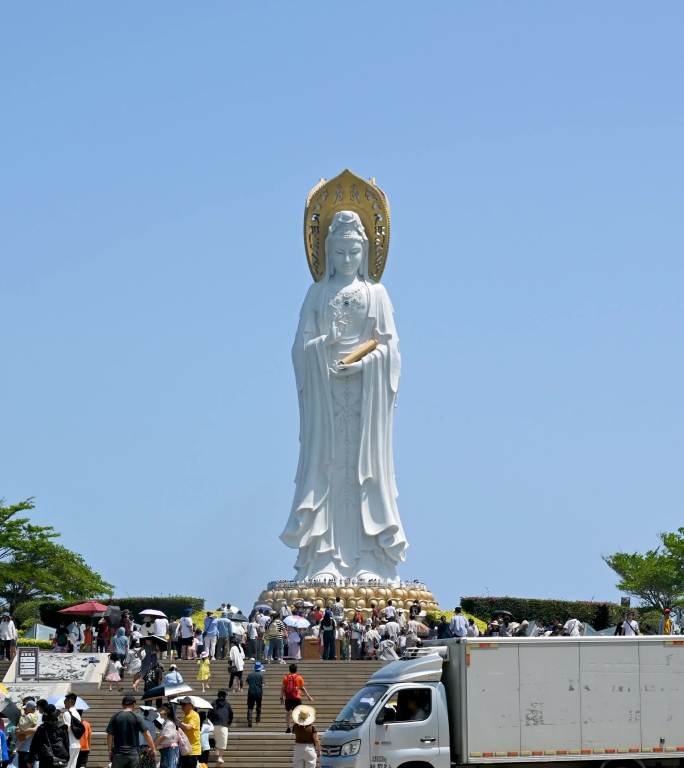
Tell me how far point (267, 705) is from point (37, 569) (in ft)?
80.7

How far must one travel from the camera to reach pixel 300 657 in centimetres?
3706

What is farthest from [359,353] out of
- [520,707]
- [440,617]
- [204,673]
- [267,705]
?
[520,707]

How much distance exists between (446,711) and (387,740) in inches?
36.3

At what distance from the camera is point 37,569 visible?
176ft

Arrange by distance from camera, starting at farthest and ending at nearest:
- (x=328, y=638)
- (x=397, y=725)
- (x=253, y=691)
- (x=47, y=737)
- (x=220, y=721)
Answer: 1. (x=328, y=638)
2. (x=253, y=691)
3. (x=220, y=721)
4. (x=397, y=725)
5. (x=47, y=737)

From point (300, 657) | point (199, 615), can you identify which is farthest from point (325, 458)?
point (300, 657)

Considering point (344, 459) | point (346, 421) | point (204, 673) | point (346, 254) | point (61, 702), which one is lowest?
point (61, 702)

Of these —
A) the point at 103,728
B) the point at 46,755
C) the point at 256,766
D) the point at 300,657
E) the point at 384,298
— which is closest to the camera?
the point at 46,755

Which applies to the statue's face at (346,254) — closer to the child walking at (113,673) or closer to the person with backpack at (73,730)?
the child walking at (113,673)

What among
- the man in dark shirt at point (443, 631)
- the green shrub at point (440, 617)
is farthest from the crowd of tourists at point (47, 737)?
the green shrub at point (440, 617)

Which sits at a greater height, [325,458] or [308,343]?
[308,343]

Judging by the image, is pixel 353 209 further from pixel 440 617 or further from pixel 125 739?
pixel 125 739

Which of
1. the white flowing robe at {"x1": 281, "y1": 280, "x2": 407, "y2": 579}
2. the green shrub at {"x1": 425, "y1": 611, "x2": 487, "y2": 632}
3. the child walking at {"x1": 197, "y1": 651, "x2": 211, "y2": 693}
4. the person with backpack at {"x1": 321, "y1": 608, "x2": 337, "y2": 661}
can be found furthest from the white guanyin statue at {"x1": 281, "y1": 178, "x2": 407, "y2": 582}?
the child walking at {"x1": 197, "y1": 651, "x2": 211, "y2": 693}

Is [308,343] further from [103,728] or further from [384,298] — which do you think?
[103,728]
